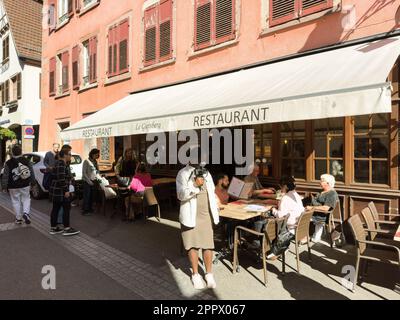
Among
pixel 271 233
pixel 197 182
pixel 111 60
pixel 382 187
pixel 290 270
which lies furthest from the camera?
pixel 111 60

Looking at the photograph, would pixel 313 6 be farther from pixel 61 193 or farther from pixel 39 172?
pixel 39 172

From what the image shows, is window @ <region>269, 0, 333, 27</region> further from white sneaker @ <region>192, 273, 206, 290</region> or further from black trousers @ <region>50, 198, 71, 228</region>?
black trousers @ <region>50, 198, 71, 228</region>

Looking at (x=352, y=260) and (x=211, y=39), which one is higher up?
(x=211, y=39)

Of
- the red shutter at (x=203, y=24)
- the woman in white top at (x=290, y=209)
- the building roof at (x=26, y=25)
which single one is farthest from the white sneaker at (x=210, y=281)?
the building roof at (x=26, y=25)

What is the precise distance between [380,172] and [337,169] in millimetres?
765

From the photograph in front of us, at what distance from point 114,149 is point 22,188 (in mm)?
5613

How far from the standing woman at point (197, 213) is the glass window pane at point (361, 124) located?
3552 millimetres

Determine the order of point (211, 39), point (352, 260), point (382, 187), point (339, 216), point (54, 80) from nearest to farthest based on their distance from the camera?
point (352, 260), point (382, 187), point (339, 216), point (211, 39), point (54, 80)

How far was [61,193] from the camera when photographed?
21.5 feet

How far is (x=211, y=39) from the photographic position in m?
8.83

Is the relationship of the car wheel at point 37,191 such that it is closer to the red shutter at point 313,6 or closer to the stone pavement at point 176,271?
the stone pavement at point 176,271

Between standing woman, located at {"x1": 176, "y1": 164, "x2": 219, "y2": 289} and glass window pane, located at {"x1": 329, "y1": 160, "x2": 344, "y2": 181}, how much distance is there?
3.36 m
